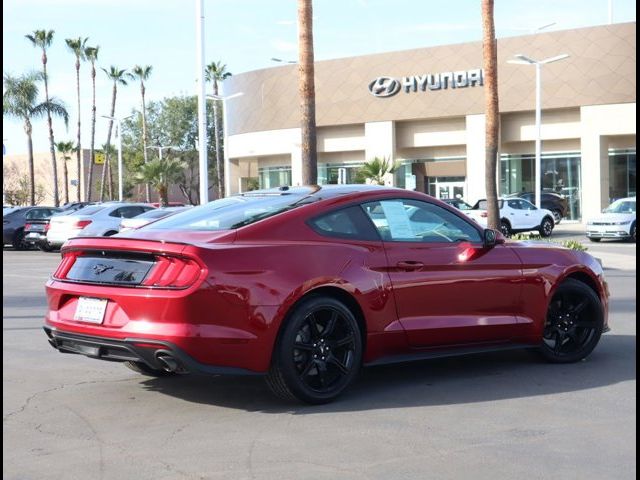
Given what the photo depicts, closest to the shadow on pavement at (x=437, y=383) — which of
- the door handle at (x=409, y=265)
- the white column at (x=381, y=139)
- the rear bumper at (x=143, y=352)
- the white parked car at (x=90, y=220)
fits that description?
the rear bumper at (x=143, y=352)

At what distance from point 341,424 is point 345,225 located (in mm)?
1576

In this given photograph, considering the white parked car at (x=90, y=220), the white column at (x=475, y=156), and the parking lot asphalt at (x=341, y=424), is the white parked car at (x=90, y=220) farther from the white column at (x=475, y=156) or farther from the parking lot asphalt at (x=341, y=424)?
the white column at (x=475, y=156)

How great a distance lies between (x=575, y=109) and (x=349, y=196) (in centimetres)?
4461

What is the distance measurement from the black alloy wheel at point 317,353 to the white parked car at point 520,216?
29.3 meters

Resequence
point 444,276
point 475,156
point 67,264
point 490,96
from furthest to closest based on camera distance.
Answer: point 475,156, point 490,96, point 444,276, point 67,264

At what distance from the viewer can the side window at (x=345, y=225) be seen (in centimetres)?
687

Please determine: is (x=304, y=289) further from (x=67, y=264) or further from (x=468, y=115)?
(x=468, y=115)

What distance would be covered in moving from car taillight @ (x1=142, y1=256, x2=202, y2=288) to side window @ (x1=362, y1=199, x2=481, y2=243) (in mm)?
1610

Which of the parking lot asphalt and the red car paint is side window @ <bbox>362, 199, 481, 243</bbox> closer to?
the red car paint

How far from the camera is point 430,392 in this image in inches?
278

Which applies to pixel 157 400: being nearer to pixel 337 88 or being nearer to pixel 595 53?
pixel 595 53

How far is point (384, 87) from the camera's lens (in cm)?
5425

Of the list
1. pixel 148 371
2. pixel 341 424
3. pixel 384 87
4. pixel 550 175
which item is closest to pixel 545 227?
pixel 550 175

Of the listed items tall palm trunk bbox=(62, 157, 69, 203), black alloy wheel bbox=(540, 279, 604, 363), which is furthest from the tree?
tall palm trunk bbox=(62, 157, 69, 203)
